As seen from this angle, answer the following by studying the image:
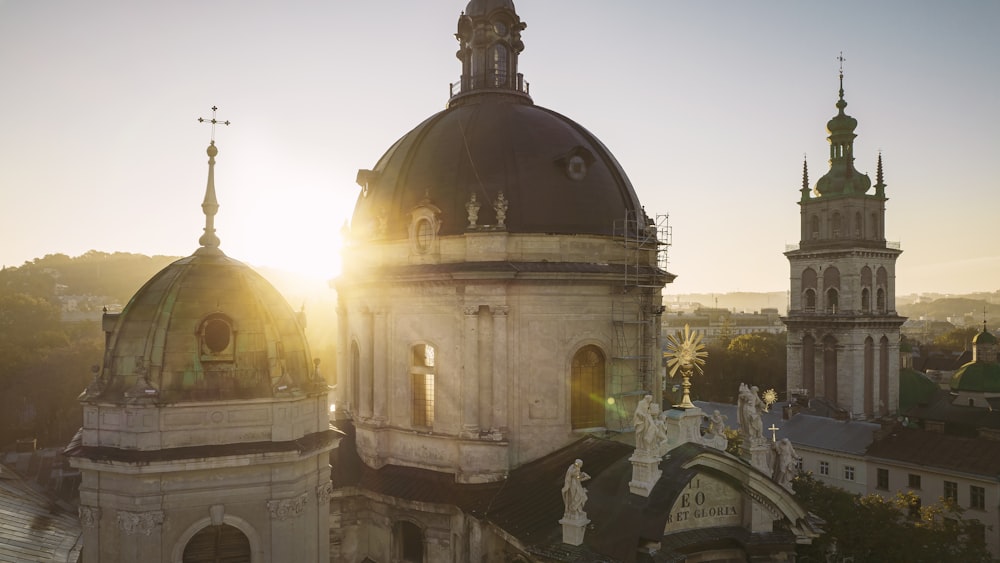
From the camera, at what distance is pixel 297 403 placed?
804 inches

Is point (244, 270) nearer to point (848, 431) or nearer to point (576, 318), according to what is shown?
point (576, 318)

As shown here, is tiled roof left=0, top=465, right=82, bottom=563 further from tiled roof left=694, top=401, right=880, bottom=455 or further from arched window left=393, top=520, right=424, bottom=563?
tiled roof left=694, top=401, right=880, bottom=455

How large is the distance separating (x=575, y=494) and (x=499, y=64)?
66.0ft

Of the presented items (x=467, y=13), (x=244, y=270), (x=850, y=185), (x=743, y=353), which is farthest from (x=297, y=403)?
(x=743, y=353)

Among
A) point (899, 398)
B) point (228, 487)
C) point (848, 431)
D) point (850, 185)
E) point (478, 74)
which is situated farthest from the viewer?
point (899, 398)

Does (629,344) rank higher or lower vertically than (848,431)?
higher

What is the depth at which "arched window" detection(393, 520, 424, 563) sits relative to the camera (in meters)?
28.1

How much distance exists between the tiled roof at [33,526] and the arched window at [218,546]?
1043 cm

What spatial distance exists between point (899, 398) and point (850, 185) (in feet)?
81.7

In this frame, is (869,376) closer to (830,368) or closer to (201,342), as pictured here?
(830,368)

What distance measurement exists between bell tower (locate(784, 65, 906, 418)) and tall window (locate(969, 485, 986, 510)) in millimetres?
24090

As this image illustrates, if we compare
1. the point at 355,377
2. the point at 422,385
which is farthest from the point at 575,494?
the point at 355,377

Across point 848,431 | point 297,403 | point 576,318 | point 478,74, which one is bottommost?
point 848,431

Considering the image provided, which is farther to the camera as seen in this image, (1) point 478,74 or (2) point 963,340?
(2) point 963,340
